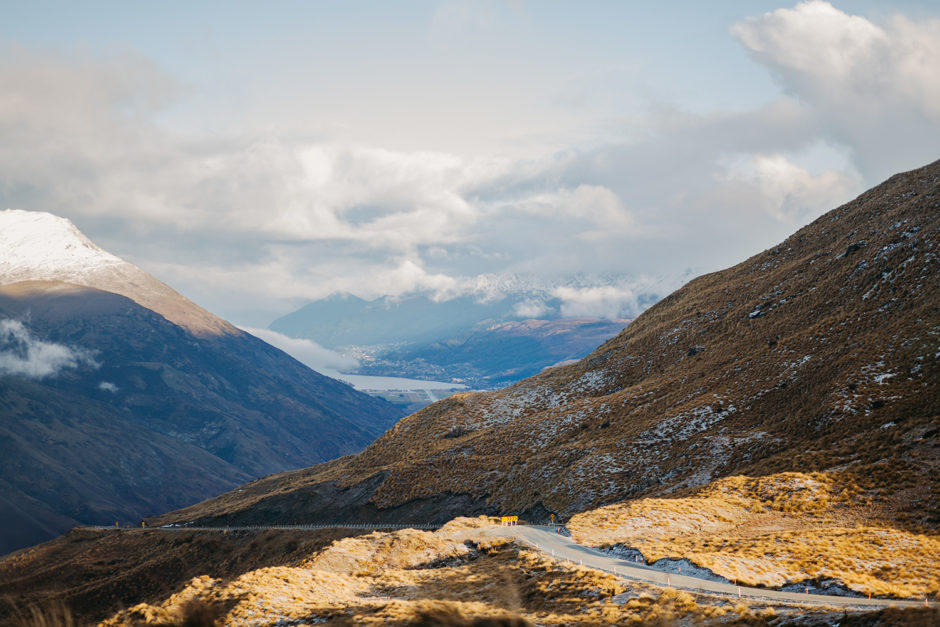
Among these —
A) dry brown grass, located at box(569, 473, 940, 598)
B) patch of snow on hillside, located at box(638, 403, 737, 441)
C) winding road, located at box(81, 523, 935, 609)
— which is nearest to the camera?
winding road, located at box(81, 523, 935, 609)

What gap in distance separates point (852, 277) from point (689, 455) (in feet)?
101

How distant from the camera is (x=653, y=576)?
94.1 feet

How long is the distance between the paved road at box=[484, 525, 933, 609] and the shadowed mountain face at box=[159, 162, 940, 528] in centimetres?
1340

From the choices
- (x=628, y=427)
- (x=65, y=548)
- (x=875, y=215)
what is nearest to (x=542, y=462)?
(x=628, y=427)

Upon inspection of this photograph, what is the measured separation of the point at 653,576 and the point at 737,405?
35.3 meters

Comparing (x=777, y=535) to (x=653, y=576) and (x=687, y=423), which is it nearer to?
(x=653, y=576)

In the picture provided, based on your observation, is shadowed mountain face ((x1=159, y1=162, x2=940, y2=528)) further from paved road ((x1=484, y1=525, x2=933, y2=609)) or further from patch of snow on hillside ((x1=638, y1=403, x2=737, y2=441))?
paved road ((x1=484, y1=525, x2=933, y2=609))

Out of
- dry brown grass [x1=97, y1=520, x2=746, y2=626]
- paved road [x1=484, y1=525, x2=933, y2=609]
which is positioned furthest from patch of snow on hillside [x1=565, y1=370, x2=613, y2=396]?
dry brown grass [x1=97, y1=520, x2=746, y2=626]

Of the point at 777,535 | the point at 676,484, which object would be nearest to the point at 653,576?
the point at 777,535

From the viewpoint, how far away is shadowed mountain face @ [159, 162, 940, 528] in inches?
1817

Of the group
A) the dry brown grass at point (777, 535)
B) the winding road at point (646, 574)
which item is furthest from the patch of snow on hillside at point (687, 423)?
the winding road at point (646, 574)

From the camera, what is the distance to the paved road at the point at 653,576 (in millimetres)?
23039

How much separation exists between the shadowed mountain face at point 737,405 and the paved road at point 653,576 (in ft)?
44.0

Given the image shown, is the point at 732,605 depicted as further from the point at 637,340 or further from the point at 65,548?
the point at 65,548
